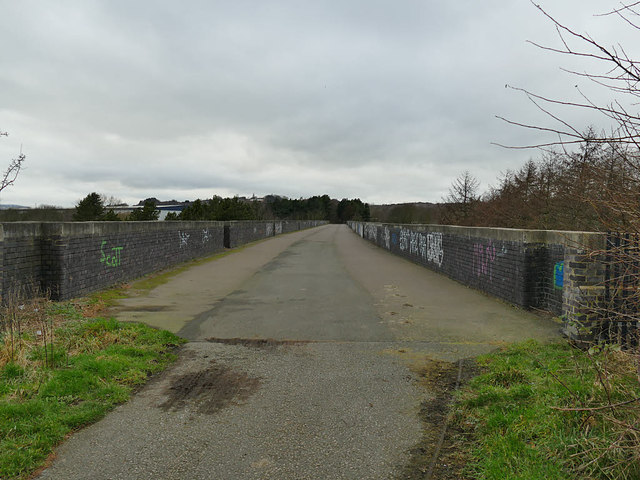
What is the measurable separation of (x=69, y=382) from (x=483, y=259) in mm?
8906

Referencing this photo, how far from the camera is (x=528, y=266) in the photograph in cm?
784

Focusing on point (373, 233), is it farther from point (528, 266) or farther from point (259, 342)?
point (259, 342)

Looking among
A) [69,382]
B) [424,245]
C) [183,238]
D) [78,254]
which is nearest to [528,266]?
[69,382]

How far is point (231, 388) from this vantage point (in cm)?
432

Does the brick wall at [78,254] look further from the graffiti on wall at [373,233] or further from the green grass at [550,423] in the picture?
the graffiti on wall at [373,233]

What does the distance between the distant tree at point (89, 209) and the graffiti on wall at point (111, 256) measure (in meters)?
38.7

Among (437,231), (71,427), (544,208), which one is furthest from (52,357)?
(544,208)

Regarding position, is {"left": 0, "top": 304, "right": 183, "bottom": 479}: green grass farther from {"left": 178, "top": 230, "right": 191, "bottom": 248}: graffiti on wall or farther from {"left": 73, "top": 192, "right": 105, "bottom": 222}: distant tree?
{"left": 73, "top": 192, "right": 105, "bottom": 222}: distant tree

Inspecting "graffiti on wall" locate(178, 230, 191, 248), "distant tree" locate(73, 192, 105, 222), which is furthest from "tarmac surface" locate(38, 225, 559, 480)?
"distant tree" locate(73, 192, 105, 222)

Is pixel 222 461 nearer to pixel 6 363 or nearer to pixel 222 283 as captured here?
pixel 6 363

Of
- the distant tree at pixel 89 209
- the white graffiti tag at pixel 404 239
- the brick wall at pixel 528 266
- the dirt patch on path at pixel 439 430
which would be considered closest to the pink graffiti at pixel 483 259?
the brick wall at pixel 528 266

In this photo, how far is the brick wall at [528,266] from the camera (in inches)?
219

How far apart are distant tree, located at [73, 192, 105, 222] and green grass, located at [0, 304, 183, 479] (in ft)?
146

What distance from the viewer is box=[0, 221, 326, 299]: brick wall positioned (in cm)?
734
